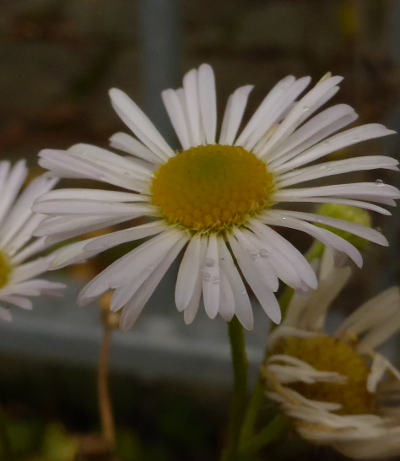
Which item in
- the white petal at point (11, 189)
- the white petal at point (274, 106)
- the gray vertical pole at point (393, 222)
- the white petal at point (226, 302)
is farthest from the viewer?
the gray vertical pole at point (393, 222)

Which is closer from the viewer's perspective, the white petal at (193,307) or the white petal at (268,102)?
the white petal at (193,307)

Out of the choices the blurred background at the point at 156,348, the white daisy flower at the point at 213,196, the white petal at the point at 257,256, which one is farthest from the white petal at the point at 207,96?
the blurred background at the point at 156,348

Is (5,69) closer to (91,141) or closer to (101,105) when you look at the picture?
(101,105)

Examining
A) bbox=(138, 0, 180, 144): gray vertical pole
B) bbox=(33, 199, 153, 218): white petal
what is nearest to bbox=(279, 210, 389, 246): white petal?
bbox=(33, 199, 153, 218): white petal

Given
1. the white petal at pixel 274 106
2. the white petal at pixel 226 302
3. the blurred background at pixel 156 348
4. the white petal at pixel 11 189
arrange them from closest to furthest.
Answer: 1. the white petal at pixel 226 302
2. the white petal at pixel 274 106
3. the white petal at pixel 11 189
4. the blurred background at pixel 156 348

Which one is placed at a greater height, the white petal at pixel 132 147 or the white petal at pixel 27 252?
the white petal at pixel 132 147

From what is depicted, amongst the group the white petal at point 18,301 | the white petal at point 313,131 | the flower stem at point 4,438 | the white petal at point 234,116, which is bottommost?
the flower stem at point 4,438

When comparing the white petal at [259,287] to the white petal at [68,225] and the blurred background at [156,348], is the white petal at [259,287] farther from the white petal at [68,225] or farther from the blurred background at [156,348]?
the blurred background at [156,348]

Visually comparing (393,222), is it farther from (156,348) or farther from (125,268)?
(125,268)

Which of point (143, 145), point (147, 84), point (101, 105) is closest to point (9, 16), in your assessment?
point (101, 105)
